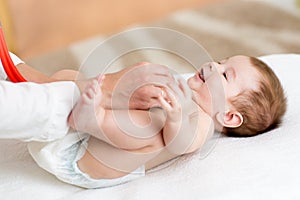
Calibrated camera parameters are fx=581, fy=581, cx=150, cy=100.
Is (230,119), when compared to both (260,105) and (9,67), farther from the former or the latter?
(9,67)

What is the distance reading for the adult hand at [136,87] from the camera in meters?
1.08

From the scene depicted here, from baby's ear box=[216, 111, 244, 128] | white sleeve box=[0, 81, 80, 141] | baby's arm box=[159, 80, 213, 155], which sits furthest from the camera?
baby's ear box=[216, 111, 244, 128]

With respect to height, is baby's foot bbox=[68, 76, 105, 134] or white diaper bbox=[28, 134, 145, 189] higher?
baby's foot bbox=[68, 76, 105, 134]

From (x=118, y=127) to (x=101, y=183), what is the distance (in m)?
0.13

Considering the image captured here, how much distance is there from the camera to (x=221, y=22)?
251cm

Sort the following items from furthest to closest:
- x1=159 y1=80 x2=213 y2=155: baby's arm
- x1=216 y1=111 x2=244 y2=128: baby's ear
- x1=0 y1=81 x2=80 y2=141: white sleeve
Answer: x1=216 y1=111 x2=244 y2=128: baby's ear, x1=159 y1=80 x2=213 y2=155: baby's arm, x1=0 y1=81 x2=80 y2=141: white sleeve

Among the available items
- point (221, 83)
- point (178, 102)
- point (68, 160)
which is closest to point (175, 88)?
point (178, 102)

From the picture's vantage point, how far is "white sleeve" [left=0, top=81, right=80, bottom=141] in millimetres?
959

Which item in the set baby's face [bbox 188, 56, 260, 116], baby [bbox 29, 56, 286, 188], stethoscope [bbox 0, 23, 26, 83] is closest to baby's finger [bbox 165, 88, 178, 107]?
baby [bbox 29, 56, 286, 188]

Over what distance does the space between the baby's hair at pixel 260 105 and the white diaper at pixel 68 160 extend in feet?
0.78

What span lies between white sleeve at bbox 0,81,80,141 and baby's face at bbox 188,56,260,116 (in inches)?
11.1

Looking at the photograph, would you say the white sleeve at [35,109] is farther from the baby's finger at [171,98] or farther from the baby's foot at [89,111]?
the baby's finger at [171,98]

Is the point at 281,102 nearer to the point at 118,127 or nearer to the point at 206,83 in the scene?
the point at 206,83

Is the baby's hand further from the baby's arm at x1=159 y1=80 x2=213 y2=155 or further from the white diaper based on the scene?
the white diaper
